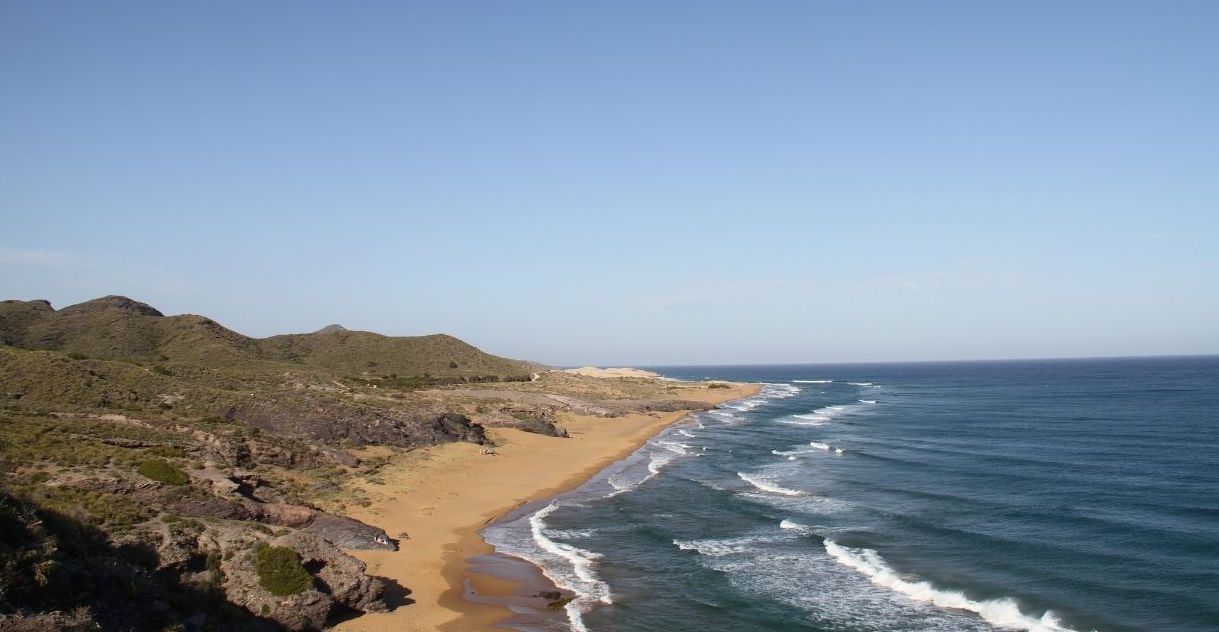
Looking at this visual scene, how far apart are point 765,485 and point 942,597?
62.2ft

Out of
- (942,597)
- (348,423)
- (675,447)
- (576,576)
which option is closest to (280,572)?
(576,576)

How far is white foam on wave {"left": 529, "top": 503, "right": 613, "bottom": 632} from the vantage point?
21516mm

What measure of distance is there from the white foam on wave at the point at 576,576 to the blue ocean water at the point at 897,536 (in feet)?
0.31

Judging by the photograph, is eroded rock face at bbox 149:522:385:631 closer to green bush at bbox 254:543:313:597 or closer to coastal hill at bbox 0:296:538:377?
green bush at bbox 254:543:313:597

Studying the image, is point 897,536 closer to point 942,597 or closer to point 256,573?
point 942,597

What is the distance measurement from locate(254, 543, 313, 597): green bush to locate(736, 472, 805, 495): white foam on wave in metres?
27.1

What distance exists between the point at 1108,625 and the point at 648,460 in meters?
33.1

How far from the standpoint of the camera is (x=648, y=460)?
2035 inches

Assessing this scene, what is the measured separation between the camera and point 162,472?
24.5m

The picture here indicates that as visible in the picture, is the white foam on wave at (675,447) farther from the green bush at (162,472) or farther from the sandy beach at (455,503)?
the green bush at (162,472)

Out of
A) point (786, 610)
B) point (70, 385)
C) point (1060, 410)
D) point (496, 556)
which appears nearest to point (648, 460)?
point (496, 556)

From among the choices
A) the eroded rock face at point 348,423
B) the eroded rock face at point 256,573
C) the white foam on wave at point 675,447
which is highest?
the eroded rock face at point 348,423

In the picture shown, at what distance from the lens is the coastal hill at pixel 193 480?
1480cm

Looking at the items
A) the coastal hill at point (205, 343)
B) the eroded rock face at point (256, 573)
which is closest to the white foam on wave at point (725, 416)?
the coastal hill at point (205, 343)
